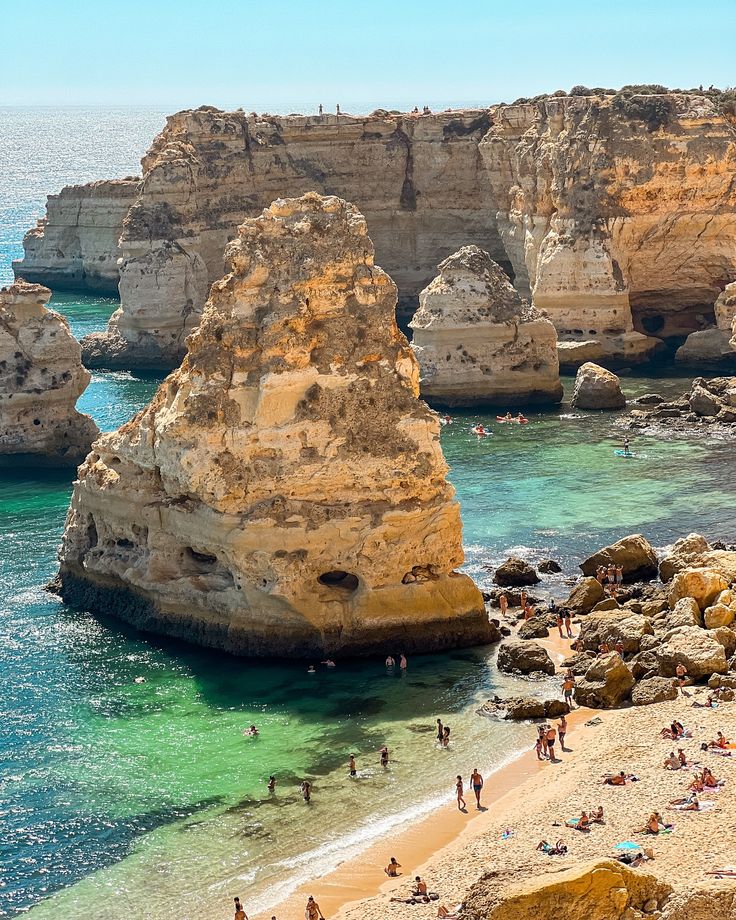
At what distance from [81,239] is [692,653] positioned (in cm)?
7120

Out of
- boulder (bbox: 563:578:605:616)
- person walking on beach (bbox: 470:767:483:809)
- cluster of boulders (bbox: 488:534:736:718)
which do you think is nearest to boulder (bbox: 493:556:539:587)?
cluster of boulders (bbox: 488:534:736:718)

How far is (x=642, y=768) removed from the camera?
84.2 ft

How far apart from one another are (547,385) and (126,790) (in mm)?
32564

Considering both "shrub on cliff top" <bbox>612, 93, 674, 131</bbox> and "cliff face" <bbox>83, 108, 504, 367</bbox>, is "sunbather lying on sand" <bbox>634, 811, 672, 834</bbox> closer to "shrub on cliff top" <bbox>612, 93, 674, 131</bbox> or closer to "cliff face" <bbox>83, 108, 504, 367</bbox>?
"shrub on cliff top" <bbox>612, 93, 674, 131</bbox>

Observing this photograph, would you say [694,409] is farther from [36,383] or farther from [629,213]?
[36,383]

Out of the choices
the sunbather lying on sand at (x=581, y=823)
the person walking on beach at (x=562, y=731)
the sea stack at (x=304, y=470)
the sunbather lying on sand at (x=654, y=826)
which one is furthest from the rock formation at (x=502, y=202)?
the sunbather lying on sand at (x=654, y=826)

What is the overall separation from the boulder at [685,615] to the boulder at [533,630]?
2462 mm


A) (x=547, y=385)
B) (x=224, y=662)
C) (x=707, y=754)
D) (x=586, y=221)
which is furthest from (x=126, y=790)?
(x=586, y=221)

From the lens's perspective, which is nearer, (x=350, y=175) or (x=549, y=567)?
(x=549, y=567)

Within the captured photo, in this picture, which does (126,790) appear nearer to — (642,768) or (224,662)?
(224,662)

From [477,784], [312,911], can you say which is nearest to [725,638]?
[477,784]

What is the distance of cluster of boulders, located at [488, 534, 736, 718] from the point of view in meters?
29.1

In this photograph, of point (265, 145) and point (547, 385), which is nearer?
point (547, 385)

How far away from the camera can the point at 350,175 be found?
7569 cm
